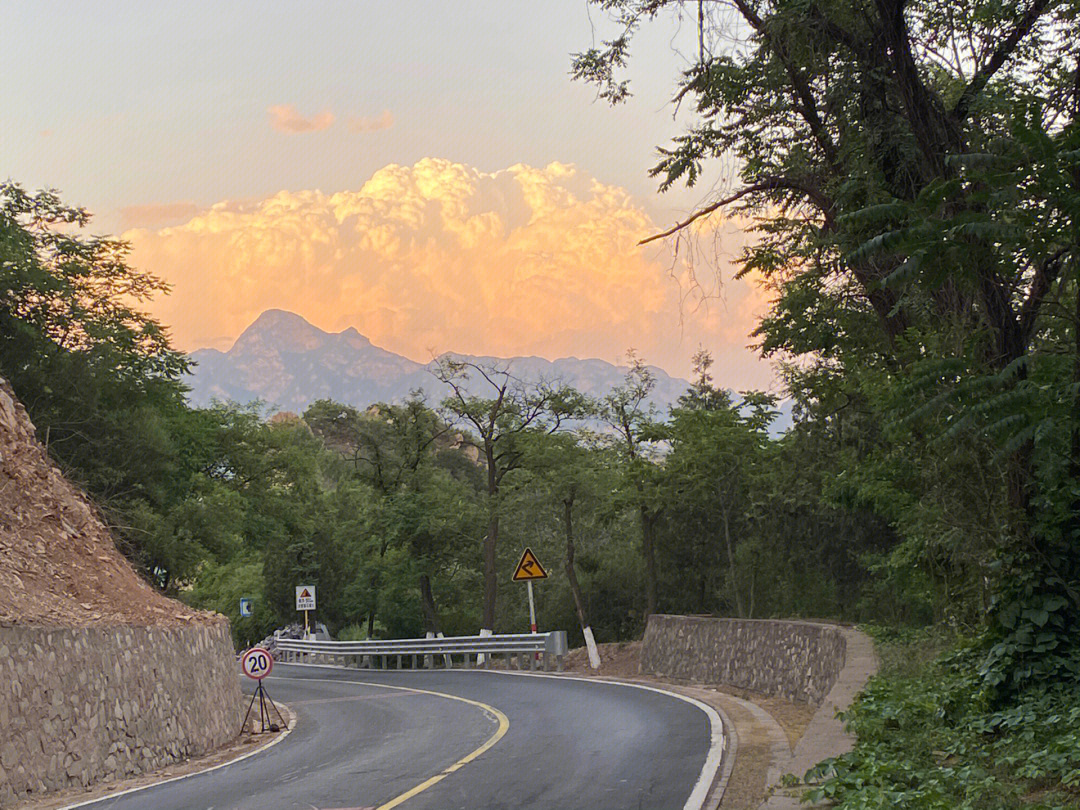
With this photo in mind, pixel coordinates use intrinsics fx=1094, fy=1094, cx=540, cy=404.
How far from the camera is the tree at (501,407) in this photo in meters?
44.9

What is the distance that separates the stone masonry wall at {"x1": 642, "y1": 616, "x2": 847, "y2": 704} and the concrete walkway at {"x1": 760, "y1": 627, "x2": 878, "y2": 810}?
1220 millimetres

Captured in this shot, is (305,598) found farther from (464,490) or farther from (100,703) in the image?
(100,703)

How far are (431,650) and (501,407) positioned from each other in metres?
13.4

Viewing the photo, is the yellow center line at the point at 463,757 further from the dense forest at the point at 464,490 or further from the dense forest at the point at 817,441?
the dense forest at the point at 464,490

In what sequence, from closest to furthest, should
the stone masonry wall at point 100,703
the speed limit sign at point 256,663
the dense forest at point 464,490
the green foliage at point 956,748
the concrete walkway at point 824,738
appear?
the green foliage at point 956,748 < the concrete walkway at point 824,738 < the stone masonry wall at point 100,703 < the speed limit sign at point 256,663 < the dense forest at point 464,490

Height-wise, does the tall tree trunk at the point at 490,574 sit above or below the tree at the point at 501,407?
below

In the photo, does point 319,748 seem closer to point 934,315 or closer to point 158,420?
point 934,315

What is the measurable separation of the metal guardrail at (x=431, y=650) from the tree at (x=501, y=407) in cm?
652

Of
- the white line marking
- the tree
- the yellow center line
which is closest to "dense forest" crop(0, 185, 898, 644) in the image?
the tree

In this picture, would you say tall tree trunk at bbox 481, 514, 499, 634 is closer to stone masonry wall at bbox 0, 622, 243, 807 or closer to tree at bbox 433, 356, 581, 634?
tree at bbox 433, 356, 581, 634

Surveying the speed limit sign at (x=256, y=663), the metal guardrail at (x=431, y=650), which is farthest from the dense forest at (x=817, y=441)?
the speed limit sign at (x=256, y=663)

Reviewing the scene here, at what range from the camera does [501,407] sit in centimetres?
4591

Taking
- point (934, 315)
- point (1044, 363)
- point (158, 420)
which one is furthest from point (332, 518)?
point (1044, 363)

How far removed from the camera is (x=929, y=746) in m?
9.07
